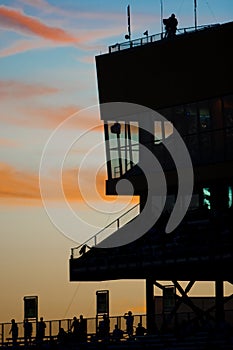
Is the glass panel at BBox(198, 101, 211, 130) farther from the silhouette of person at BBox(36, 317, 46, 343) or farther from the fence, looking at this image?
the silhouette of person at BBox(36, 317, 46, 343)

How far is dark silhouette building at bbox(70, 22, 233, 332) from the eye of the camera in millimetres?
78188

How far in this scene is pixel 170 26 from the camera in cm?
8269

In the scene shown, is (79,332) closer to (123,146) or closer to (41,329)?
(41,329)

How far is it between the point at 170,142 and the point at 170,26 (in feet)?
19.4

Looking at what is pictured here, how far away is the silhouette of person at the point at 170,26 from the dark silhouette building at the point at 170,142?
30 cm

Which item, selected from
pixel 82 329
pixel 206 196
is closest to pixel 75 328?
pixel 82 329

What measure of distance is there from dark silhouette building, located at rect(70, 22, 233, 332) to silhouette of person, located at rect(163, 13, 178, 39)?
30cm

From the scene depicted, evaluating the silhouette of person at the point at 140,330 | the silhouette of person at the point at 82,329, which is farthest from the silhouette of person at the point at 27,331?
the silhouette of person at the point at 140,330

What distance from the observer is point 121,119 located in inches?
3378

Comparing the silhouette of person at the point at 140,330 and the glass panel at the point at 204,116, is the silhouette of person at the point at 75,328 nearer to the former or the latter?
the silhouette of person at the point at 140,330

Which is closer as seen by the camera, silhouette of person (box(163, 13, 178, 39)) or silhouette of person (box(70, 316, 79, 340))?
silhouette of person (box(70, 316, 79, 340))

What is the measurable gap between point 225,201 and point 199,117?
14.6 feet

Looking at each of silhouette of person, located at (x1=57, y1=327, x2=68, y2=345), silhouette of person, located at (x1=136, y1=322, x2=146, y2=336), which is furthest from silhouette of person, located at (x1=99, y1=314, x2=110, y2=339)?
silhouette of person, located at (x1=57, y1=327, x2=68, y2=345)

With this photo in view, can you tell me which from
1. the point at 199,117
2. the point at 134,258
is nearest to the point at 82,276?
the point at 134,258
